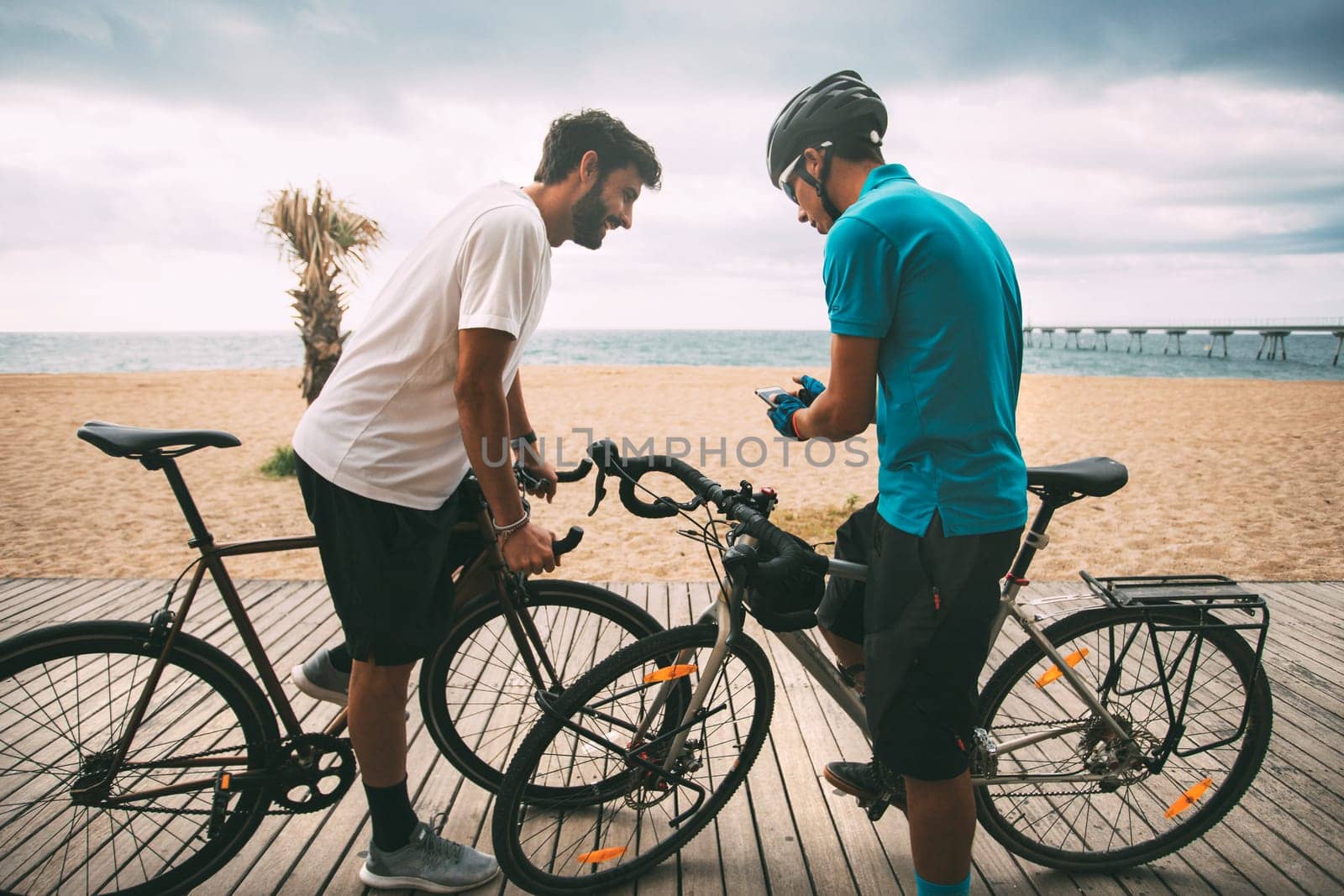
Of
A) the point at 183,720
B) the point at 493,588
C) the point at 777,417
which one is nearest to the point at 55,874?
the point at 183,720

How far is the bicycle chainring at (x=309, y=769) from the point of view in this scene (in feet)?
6.79

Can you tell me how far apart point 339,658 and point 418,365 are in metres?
0.99

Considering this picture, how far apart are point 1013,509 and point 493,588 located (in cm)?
146

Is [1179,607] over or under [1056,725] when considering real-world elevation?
over

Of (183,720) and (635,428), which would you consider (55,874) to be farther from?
(635,428)

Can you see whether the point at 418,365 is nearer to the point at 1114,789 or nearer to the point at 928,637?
the point at 928,637

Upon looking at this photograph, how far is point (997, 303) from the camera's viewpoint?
1.53m

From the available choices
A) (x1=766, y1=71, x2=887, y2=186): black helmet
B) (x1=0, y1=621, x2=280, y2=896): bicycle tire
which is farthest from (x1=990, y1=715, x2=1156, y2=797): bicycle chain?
(x1=0, y1=621, x2=280, y2=896): bicycle tire

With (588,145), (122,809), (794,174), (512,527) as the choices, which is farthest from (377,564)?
(794,174)

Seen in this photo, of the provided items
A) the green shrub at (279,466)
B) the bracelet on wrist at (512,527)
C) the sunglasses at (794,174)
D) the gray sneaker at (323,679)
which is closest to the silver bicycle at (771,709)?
the bracelet on wrist at (512,527)

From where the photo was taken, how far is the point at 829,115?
173 cm

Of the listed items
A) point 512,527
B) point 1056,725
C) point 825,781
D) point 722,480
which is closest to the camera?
point 512,527

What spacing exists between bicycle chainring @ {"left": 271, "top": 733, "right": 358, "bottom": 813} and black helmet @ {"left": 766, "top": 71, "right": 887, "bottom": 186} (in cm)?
210

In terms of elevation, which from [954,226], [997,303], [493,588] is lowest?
[493,588]
